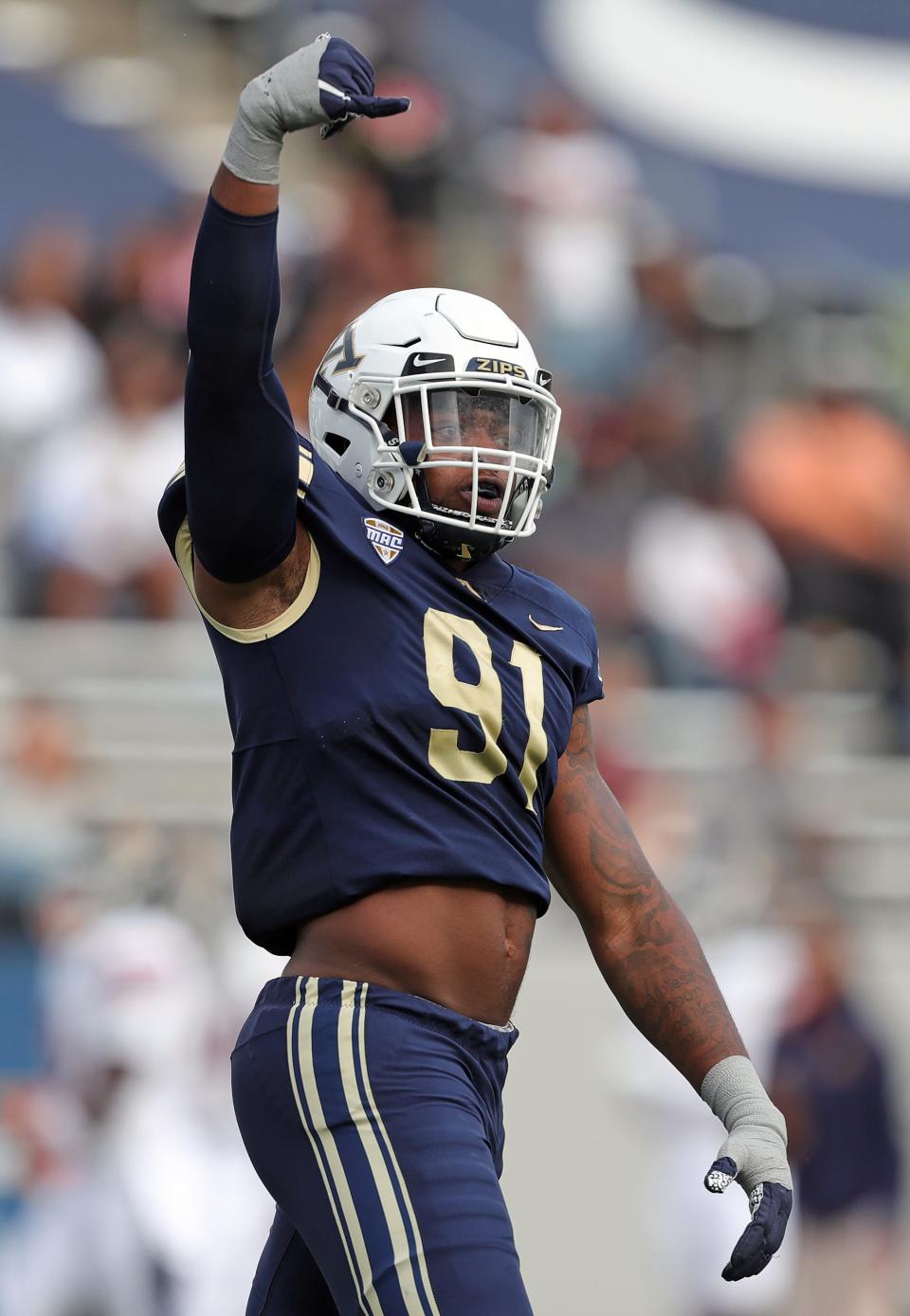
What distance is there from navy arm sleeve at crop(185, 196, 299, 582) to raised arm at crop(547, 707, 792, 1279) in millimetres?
712

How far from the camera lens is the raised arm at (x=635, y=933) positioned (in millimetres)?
3094

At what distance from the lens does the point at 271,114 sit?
2586mm

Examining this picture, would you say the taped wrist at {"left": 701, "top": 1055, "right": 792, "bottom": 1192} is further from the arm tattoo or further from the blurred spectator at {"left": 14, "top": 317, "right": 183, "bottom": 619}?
the blurred spectator at {"left": 14, "top": 317, "right": 183, "bottom": 619}

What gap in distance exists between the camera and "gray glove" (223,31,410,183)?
256 cm

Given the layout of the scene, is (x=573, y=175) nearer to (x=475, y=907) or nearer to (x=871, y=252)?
(x=871, y=252)

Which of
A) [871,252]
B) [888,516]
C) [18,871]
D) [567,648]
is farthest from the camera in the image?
[871,252]

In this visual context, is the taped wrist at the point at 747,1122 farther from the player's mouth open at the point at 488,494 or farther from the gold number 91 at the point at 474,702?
the player's mouth open at the point at 488,494

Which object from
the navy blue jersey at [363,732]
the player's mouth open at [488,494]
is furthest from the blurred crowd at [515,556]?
the player's mouth open at [488,494]

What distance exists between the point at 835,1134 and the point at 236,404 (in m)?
4.82

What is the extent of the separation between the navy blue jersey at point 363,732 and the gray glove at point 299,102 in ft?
1.45

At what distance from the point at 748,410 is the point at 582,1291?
4349 mm

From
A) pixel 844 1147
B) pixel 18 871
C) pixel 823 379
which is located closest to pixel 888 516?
pixel 823 379

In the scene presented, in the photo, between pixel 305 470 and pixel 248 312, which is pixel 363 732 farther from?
pixel 248 312

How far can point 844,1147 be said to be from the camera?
684cm
